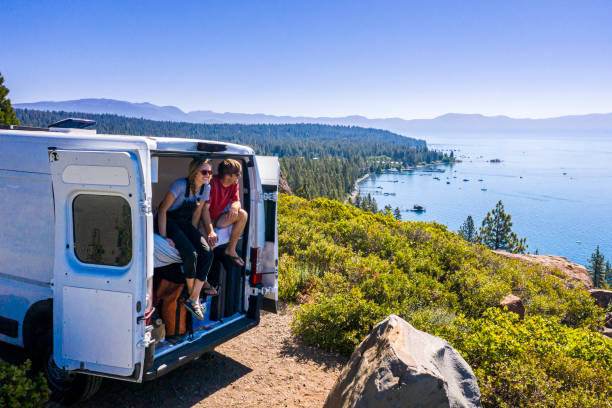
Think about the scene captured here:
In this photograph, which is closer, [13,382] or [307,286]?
[13,382]

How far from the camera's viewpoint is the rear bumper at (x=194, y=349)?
12.7 ft

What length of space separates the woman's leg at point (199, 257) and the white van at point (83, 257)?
0.58m

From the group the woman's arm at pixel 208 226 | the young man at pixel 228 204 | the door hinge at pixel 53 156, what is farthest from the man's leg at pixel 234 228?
the door hinge at pixel 53 156

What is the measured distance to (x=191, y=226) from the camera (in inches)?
183

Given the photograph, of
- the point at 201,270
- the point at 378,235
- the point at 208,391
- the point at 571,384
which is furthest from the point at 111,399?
the point at 378,235

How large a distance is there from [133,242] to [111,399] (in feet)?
6.83

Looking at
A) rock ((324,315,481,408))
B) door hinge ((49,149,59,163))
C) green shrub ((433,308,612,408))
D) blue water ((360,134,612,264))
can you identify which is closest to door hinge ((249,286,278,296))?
rock ((324,315,481,408))

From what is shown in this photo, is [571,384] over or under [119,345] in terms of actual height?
under

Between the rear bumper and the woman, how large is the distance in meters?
0.31

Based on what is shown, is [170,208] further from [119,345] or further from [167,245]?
[119,345]

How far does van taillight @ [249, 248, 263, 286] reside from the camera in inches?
213

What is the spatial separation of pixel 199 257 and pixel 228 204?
3.32ft

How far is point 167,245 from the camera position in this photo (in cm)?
429

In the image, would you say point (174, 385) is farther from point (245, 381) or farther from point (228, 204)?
point (228, 204)
